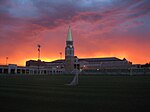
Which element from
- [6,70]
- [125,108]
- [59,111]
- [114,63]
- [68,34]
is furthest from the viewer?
[114,63]

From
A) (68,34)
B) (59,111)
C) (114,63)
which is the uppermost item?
(68,34)

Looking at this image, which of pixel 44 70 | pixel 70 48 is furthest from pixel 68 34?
pixel 44 70

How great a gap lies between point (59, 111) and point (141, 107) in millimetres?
4615

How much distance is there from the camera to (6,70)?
150 m

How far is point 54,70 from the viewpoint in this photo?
198 metres

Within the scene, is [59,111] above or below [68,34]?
below

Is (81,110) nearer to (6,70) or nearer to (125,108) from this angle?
(125,108)

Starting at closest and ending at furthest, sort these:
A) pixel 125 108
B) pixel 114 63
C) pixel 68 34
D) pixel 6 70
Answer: pixel 125 108
pixel 6 70
pixel 68 34
pixel 114 63

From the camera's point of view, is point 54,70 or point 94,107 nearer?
point 94,107

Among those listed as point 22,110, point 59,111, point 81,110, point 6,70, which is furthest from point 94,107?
point 6,70

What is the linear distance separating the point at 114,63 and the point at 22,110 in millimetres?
176986

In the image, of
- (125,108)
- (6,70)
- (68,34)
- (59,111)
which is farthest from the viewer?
(68,34)

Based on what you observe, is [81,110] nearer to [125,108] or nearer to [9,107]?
[125,108]

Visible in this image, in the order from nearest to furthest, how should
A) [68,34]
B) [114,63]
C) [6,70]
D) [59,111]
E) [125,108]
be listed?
[59,111] → [125,108] → [6,70] → [68,34] → [114,63]
